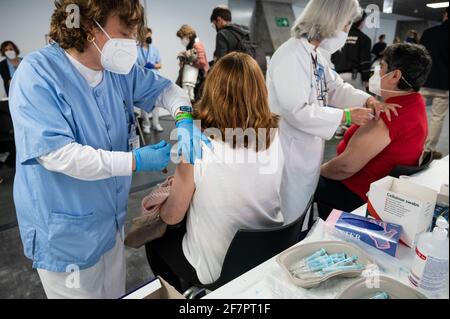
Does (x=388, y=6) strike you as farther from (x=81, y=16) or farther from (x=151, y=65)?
(x=151, y=65)

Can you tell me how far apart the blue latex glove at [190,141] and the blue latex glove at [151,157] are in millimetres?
53

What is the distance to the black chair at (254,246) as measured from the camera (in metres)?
0.88

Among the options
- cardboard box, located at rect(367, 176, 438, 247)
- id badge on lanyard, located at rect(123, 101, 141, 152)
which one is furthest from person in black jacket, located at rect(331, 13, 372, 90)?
id badge on lanyard, located at rect(123, 101, 141, 152)

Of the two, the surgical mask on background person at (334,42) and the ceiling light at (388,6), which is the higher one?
the ceiling light at (388,6)

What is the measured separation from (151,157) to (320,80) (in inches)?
40.6

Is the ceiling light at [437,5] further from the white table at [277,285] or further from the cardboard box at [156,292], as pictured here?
the cardboard box at [156,292]

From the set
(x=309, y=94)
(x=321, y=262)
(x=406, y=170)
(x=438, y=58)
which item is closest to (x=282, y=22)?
(x=309, y=94)

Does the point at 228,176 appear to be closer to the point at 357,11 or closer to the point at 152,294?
the point at 152,294

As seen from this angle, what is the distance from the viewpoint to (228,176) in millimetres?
918

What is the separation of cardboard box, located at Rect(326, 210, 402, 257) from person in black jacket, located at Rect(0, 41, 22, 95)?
9.94 feet

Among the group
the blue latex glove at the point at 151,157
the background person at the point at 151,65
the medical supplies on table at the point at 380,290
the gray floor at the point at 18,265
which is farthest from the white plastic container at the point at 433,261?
the background person at the point at 151,65

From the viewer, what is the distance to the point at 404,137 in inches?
51.3

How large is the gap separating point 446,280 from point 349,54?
266cm
